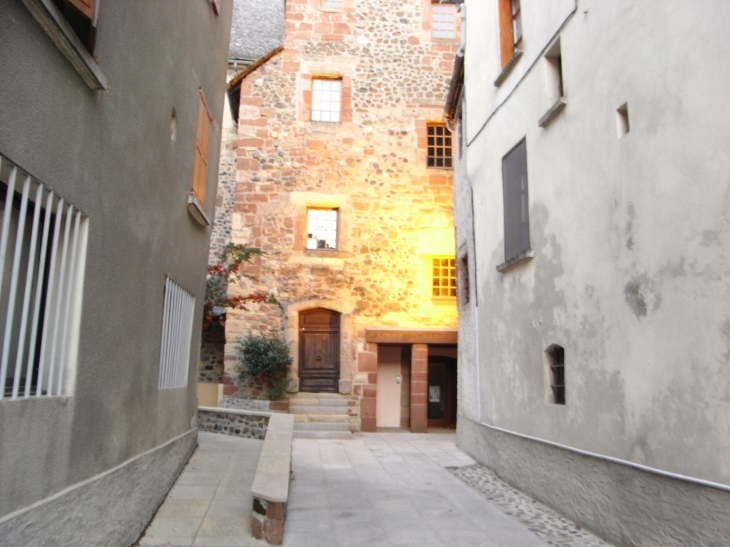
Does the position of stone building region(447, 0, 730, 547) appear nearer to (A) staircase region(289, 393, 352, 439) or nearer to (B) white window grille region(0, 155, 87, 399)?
(A) staircase region(289, 393, 352, 439)

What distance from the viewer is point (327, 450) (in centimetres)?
1066

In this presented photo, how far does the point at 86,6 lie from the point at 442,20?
1303 cm

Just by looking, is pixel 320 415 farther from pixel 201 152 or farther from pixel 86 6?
pixel 86 6

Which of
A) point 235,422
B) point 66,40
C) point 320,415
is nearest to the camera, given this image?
point 66,40

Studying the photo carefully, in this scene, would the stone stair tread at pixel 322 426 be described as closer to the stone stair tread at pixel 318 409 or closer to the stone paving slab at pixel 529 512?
the stone stair tread at pixel 318 409

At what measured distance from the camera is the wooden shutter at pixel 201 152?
7.68 m

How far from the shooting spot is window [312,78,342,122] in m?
14.9

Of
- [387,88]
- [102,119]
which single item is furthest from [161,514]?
[387,88]

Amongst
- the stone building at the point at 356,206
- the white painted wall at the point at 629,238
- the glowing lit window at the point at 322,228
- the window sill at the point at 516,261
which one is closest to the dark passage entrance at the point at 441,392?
the stone building at the point at 356,206

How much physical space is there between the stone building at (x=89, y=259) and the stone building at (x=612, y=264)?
3909mm

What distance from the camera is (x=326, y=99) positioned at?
1494cm

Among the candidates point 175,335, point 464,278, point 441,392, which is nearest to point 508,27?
point 464,278

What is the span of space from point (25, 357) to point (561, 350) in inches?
207

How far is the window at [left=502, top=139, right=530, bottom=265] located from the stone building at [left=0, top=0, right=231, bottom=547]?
396 cm
